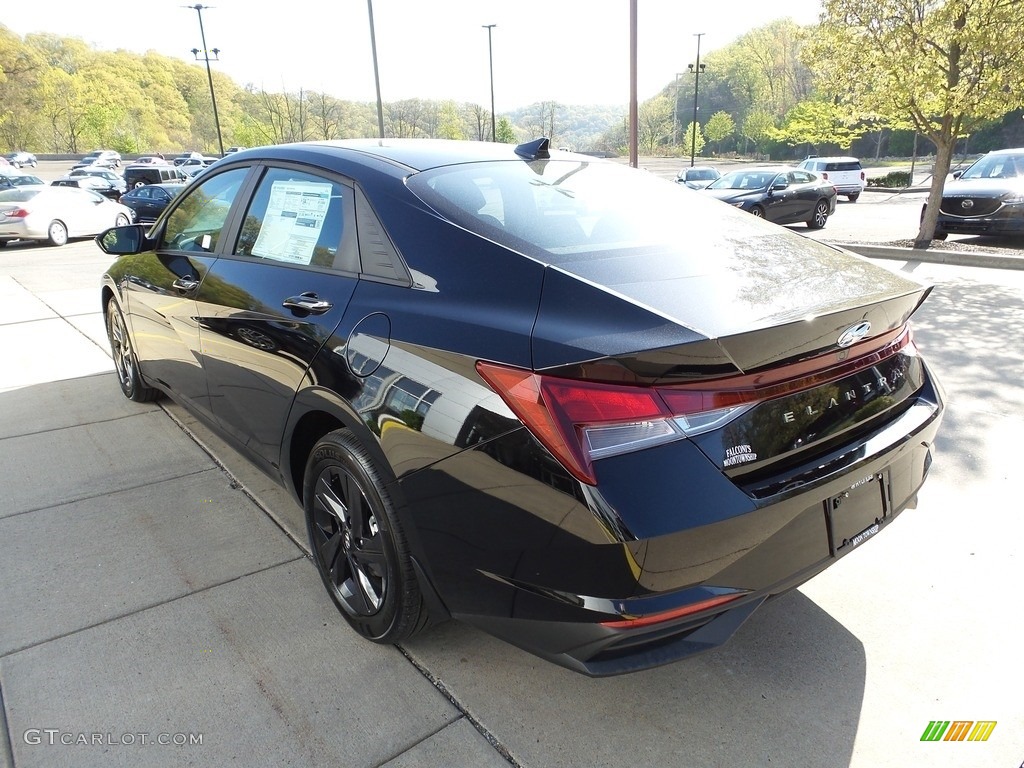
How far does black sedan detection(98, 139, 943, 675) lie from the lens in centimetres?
167

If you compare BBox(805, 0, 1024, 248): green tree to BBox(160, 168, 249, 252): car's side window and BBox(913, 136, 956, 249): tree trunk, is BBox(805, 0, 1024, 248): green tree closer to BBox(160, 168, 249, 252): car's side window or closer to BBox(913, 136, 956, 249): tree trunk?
BBox(913, 136, 956, 249): tree trunk

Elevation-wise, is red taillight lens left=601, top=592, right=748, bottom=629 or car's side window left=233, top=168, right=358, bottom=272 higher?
car's side window left=233, top=168, right=358, bottom=272

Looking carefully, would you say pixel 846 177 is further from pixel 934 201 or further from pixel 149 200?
pixel 149 200

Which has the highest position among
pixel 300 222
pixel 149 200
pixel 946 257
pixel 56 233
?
pixel 300 222

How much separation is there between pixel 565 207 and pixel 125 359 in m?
3.76

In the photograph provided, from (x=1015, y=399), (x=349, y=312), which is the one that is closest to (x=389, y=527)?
(x=349, y=312)

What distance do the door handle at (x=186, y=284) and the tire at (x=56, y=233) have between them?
16174mm

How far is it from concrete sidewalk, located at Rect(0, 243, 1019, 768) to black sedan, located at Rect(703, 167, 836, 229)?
45.0 feet

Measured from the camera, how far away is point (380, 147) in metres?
2.88

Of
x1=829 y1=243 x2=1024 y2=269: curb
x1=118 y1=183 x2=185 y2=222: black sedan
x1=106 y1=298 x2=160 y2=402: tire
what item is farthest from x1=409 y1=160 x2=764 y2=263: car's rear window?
x1=118 y1=183 x2=185 y2=222: black sedan

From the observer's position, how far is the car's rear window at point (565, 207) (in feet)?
7.41

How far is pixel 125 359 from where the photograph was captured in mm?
4930

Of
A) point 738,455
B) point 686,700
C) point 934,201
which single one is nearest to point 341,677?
point 686,700

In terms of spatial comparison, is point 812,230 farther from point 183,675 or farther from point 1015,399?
point 183,675
